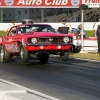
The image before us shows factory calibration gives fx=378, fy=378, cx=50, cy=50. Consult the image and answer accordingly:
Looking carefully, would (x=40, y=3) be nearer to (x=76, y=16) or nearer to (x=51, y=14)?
(x=51, y=14)

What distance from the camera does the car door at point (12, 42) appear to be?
47.1 ft

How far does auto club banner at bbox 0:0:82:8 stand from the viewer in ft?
140

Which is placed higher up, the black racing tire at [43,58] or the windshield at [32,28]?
the windshield at [32,28]

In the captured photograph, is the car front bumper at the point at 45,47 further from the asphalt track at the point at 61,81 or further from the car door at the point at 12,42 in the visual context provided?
the car door at the point at 12,42

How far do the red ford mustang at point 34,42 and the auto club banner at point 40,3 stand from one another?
92.0 feet

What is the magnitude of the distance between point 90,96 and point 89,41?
14.8 m

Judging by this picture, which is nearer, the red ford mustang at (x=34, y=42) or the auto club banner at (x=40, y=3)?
the red ford mustang at (x=34, y=42)

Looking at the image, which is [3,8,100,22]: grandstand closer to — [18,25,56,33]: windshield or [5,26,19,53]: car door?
[5,26,19,53]: car door

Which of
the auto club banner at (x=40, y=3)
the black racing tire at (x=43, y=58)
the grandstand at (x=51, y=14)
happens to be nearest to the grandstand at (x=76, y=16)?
the grandstand at (x=51, y=14)

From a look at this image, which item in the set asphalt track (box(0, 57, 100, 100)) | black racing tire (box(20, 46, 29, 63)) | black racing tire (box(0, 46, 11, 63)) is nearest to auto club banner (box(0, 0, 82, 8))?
black racing tire (box(0, 46, 11, 63))

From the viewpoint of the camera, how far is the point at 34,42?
1334 cm

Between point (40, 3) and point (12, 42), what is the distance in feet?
98.2

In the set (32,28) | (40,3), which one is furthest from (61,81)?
(40,3)

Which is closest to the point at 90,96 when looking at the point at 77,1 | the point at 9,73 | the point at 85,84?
the point at 85,84
